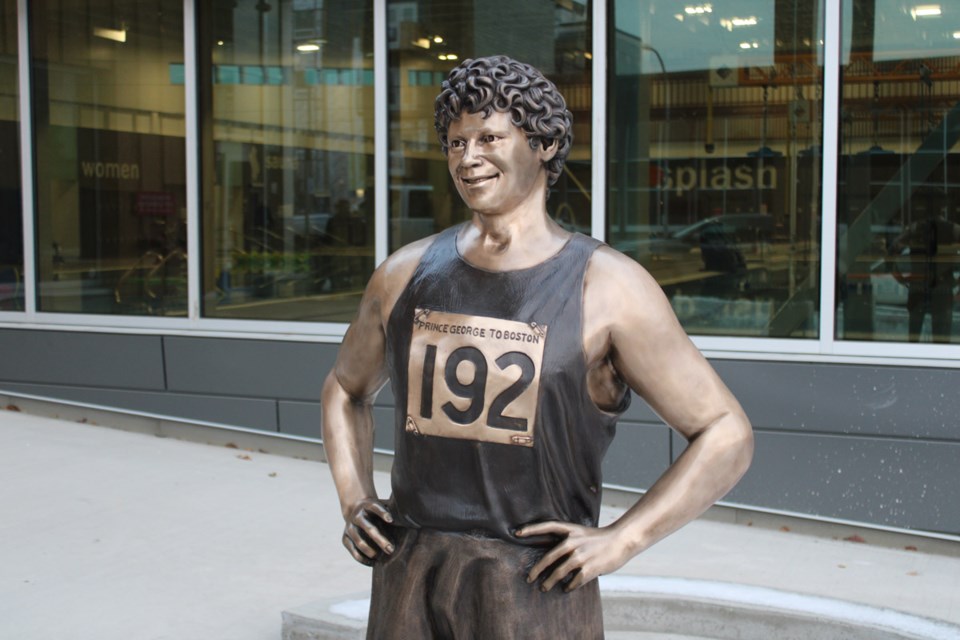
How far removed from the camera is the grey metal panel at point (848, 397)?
6.24 meters

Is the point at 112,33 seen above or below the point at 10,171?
above

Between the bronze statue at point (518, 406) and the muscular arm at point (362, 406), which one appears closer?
the bronze statue at point (518, 406)

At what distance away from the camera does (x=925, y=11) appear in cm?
638

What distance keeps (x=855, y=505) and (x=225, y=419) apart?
439cm

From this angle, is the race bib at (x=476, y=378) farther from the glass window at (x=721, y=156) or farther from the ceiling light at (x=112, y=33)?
the ceiling light at (x=112, y=33)

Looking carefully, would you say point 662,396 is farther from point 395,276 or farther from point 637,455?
point 637,455

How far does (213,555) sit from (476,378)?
420cm

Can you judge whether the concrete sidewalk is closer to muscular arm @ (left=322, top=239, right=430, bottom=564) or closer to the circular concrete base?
the circular concrete base

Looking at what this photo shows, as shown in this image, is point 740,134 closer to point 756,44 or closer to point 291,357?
point 756,44

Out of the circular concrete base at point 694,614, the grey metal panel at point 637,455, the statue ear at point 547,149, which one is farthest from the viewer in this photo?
the grey metal panel at point 637,455

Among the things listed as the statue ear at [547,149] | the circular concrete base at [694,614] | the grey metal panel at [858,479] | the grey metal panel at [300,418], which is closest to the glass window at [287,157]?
the grey metal panel at [300,418]

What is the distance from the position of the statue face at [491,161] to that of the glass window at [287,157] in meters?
5.90

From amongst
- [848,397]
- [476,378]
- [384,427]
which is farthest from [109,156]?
[476,378]

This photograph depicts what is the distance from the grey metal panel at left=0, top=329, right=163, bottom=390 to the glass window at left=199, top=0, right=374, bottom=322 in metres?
0.68
